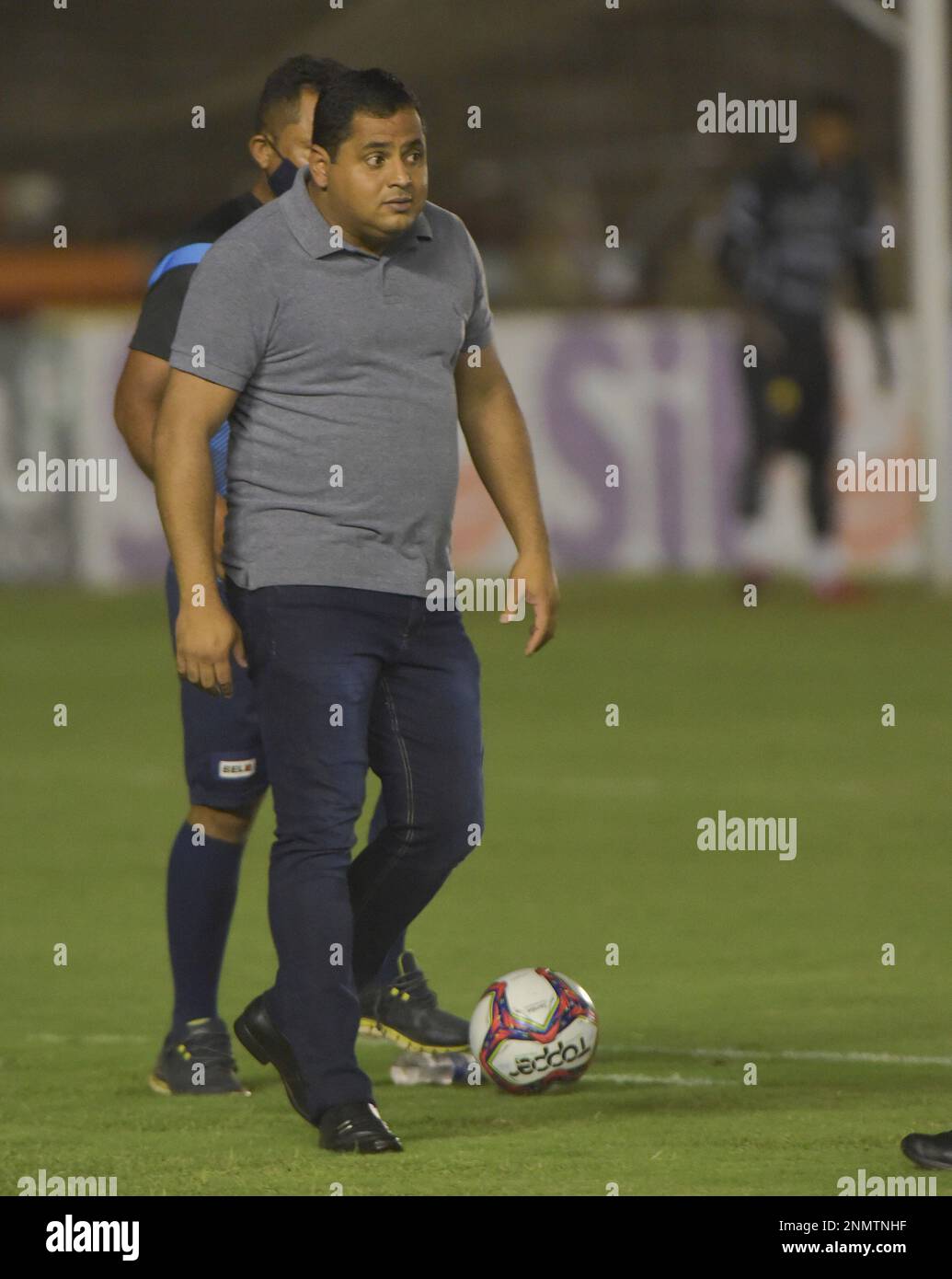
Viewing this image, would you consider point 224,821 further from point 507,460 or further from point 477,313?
point 477,313

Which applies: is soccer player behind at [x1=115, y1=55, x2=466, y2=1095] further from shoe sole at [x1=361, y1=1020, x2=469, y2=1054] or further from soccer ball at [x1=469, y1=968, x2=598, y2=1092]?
soccer ball at [x1=469, y1=968, x2=598, y2=1092]

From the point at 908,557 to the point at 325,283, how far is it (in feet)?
46.5

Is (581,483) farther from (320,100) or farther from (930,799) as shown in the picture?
(320,100)

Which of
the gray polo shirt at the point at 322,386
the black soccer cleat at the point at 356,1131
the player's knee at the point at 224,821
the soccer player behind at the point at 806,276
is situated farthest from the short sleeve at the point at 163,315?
the soccer player behind at the point at 806,276

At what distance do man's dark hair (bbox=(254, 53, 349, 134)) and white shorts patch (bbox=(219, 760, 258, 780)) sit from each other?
1.48 meters

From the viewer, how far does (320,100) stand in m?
5.86

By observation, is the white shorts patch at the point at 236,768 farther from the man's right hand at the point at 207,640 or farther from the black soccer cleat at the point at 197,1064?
the man's right hand at the point at 207,640

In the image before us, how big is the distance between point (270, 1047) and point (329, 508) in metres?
1.13

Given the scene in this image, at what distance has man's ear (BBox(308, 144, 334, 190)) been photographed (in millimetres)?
5852

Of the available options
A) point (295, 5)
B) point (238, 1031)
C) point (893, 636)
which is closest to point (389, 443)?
point (238, 1031)

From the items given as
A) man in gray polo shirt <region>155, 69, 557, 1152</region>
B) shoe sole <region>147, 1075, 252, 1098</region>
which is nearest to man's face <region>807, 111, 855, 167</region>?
man in gray polo shirt <region>155, 69, 557, 1152</region>

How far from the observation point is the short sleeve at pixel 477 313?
613cm

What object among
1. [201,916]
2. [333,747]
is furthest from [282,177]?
[201,916]

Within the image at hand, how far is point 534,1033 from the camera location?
20.7 feet
